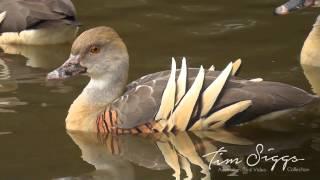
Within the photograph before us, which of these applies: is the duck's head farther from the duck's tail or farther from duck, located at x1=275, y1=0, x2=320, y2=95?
duck, located at x1=275, y1=0, x2=320, y2=95

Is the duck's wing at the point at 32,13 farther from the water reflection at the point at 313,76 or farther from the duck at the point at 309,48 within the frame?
the water reflection at the point at 313,76

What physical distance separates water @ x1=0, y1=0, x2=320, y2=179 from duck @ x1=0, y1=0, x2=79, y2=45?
0.48 feet

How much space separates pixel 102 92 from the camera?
28.1 ft

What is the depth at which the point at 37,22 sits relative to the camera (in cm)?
1127

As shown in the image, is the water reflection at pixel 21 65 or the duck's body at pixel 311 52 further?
the duck's body at pixel 311 52

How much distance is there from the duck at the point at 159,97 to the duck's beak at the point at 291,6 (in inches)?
81.0

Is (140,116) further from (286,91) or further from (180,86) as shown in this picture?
(286,91)

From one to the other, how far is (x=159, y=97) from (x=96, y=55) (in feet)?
2.60

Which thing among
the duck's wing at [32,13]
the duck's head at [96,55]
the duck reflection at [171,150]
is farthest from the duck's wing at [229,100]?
the duck's wing at [32,13]

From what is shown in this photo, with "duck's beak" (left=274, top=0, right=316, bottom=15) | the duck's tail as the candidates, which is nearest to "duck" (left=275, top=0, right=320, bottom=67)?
"duck's beak" (left=274, top=0, right=316, bottom=15)

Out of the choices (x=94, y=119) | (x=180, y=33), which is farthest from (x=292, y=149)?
(x=180, y=33)

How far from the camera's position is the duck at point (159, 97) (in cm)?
812

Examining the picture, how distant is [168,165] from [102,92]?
4.01ft

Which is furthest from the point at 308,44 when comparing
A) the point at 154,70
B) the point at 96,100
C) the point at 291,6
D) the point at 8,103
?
the point at 8,103
